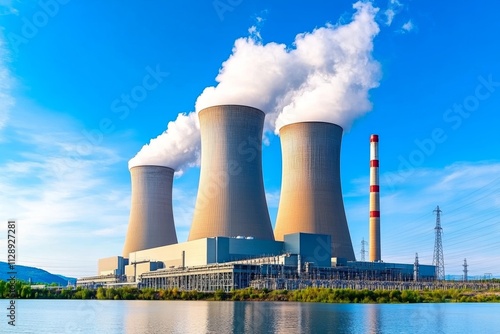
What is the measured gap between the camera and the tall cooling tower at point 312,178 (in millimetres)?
25656

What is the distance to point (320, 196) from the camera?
25.6m

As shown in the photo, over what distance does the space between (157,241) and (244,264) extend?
594 cm

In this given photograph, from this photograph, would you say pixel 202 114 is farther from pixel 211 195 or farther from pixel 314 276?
pixel 314 276

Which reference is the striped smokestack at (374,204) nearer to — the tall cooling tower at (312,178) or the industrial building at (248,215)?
the industrial building at (248,215)

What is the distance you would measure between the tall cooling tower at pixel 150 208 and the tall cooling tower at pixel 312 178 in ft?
22.7

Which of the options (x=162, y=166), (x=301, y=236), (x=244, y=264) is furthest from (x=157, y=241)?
(x=301, y=236)

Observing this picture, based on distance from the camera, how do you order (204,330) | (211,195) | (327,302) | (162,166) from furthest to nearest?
(162,166) < (211,195) < (327,302) < (204,330)

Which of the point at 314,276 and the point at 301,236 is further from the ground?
the point at 301,236

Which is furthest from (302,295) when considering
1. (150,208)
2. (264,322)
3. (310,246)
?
(150,208)

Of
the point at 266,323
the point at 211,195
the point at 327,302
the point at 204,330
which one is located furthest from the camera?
the point at 211,195

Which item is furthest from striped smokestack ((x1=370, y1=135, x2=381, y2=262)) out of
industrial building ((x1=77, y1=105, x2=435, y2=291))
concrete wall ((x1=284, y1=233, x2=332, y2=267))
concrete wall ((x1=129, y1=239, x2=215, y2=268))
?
concrete wall ((x1=129, y1=239, x2=215, y2=268))

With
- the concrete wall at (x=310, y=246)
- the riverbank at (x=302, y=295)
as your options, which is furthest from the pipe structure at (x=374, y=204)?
the riverbank at (x=302, y=295)

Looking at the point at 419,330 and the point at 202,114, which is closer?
the point at 419,330

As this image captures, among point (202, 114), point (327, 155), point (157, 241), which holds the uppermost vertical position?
point (202, 114)
